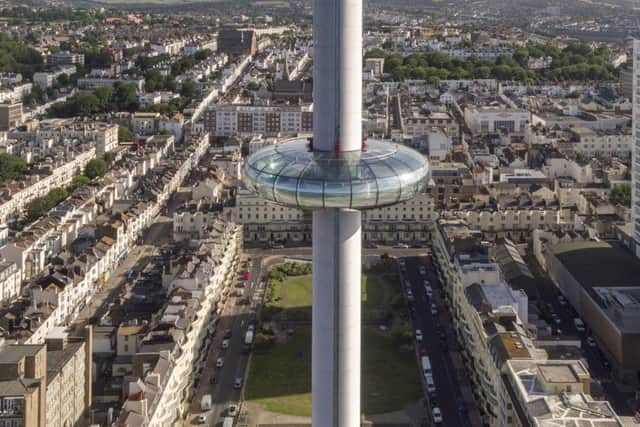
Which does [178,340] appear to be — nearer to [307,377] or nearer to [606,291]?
[307,377]

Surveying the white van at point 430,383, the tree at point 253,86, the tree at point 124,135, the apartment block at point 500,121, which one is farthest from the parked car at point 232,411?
the tree at point 253,86

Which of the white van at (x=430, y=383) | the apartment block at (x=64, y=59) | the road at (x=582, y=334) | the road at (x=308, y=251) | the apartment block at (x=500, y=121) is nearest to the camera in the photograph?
the road at (x=582, y=334)

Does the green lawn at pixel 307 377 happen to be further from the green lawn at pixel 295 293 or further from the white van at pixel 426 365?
the green lawn at pixel 295 293

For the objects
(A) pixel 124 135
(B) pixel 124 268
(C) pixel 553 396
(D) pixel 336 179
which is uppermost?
(D) pixel 336 179

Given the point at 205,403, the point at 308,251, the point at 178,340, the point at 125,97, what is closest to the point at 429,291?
the point at 308,251

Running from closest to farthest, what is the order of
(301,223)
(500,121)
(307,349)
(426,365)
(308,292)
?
(426,365)
(307,349)
(308,292)
(301,223)
(500,121)
